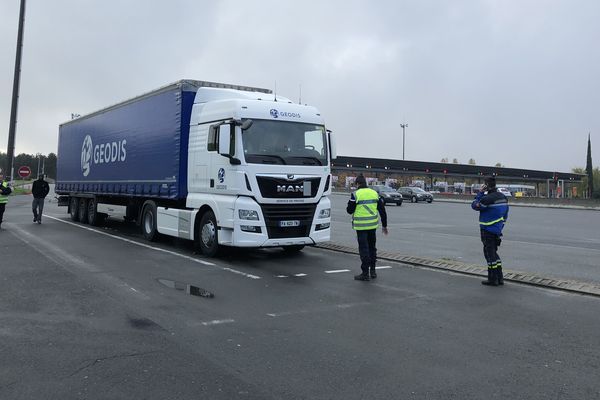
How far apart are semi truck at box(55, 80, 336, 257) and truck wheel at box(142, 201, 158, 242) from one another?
26mm

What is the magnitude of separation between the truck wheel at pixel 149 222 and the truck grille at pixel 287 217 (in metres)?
4.33

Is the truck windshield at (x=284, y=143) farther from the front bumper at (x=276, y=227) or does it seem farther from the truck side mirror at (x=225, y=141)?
the front bumper at (x=276, y=227)

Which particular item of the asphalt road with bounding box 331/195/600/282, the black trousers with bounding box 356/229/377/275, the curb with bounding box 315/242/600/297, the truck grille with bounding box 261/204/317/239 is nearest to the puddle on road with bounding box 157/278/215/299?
the truck grille with bounding box 261/204/317/239

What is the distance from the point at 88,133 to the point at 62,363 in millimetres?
15324

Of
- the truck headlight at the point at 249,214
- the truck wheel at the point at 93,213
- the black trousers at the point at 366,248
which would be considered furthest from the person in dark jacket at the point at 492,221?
the truck wheel at the point at 93,213

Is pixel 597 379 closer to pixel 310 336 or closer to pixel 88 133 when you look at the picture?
pixel 310 336

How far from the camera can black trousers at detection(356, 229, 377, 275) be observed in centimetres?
845

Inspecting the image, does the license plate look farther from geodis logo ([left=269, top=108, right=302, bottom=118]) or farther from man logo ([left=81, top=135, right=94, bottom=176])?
man logo ([left=81, top=135, right=94, bottom=176])

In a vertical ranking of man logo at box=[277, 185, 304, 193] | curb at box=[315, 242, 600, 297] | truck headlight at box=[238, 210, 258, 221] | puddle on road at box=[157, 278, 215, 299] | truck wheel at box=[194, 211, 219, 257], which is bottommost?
puddle on road at box=[157, 278, 215, 299]

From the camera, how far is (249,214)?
9.80m

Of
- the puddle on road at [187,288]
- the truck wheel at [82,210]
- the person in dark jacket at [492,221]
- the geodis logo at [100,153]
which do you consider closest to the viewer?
the puddle on road at [187,288]

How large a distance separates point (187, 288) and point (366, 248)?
9.87 ft

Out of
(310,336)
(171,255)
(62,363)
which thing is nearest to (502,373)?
(310,336)

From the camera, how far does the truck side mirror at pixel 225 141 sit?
9766mm
